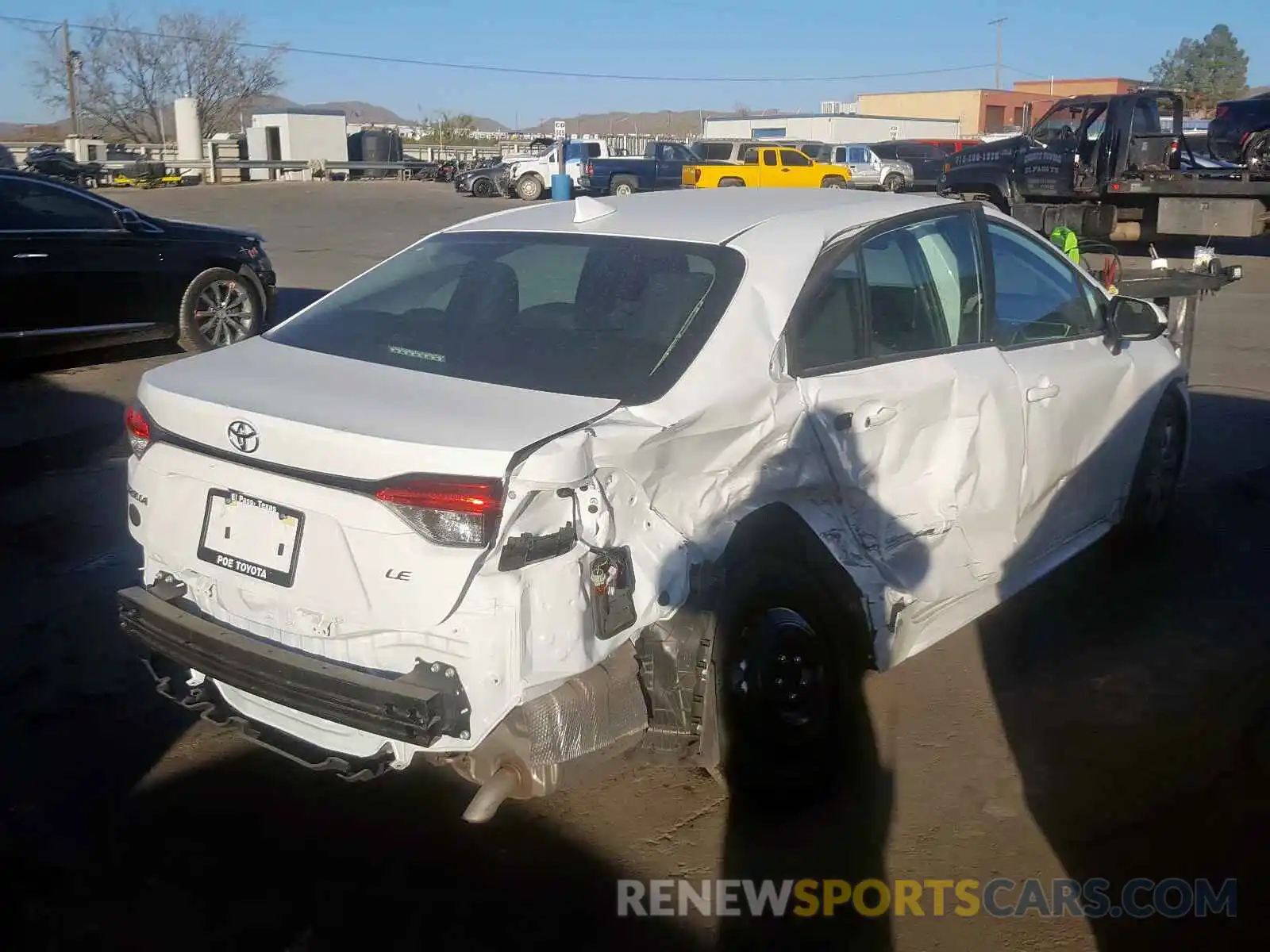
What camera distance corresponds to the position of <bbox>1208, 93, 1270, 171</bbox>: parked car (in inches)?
802

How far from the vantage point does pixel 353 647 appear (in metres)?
2.92

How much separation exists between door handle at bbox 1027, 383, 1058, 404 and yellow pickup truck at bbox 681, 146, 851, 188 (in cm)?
2857

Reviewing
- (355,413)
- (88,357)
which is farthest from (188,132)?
(355,413)

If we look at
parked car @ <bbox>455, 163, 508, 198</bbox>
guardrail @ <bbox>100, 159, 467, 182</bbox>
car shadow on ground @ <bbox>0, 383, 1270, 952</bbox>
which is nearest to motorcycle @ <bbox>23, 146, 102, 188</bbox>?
guardrail @ <bbox>100, 159, 467, 182</bbox>

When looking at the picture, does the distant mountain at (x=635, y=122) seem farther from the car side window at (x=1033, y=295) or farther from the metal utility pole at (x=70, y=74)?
the car side window at (x=1033, y=295)

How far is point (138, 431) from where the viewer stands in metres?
3.41

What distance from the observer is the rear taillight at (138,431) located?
3.36m

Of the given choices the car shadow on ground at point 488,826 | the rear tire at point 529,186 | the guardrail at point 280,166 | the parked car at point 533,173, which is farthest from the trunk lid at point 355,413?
the guardrail at point 280,166

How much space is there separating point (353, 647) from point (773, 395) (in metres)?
1.37

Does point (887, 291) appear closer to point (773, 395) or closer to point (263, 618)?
point (773, 395)

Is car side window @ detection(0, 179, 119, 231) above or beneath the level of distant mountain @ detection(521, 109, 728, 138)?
beneath

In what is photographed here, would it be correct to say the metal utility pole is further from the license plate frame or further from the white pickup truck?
the license plate frame

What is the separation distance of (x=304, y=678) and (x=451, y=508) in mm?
589

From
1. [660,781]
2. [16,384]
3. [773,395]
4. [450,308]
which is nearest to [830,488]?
[773,395]
